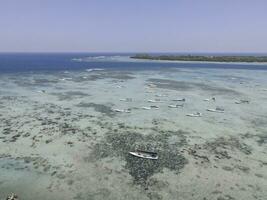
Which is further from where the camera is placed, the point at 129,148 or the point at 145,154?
the point at 129,148

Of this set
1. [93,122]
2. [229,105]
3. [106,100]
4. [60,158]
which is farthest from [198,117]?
[60,158]

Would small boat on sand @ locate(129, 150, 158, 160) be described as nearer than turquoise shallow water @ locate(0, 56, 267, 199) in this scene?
No

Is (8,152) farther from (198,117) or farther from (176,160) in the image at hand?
(198,117)

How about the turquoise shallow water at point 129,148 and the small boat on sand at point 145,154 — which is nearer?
the turquoise shallow water at point 129,148

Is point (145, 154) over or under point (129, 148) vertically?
over

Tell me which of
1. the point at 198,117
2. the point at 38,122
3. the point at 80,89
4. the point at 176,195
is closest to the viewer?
the point at 176,195

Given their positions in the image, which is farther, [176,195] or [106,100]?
[106,100]

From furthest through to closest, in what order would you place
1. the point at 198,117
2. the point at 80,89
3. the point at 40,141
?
1. the point at 80,89
2. the point at 198,117
3. the point at 40,141
